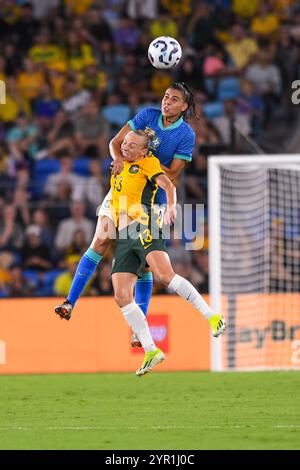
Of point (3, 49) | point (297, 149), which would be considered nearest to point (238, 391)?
point (297, 149)

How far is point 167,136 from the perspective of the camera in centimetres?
1100

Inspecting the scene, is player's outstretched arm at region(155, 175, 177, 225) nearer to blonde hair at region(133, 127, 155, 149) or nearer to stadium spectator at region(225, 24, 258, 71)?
blonde hair at region(133, 127, 155, 149)

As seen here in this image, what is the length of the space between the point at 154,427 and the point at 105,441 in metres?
0.81

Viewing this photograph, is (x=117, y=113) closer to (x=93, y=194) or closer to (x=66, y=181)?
(x=66, y=181)

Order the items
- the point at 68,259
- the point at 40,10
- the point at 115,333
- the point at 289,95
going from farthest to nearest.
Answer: the point at 40,10 < the point at 289,95 < the point at 68,259 < the point at 115,333

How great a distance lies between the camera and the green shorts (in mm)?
10641

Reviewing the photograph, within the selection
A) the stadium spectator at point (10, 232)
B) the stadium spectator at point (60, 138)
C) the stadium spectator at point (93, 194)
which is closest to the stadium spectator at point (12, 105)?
the stadium spectator at point (60, 138)

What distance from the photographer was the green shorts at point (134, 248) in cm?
1064

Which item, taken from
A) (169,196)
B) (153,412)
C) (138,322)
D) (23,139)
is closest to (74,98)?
(23,139)

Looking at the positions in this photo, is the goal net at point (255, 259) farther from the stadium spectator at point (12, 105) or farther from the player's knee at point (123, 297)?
the stadium spectator at point (12, 105)
